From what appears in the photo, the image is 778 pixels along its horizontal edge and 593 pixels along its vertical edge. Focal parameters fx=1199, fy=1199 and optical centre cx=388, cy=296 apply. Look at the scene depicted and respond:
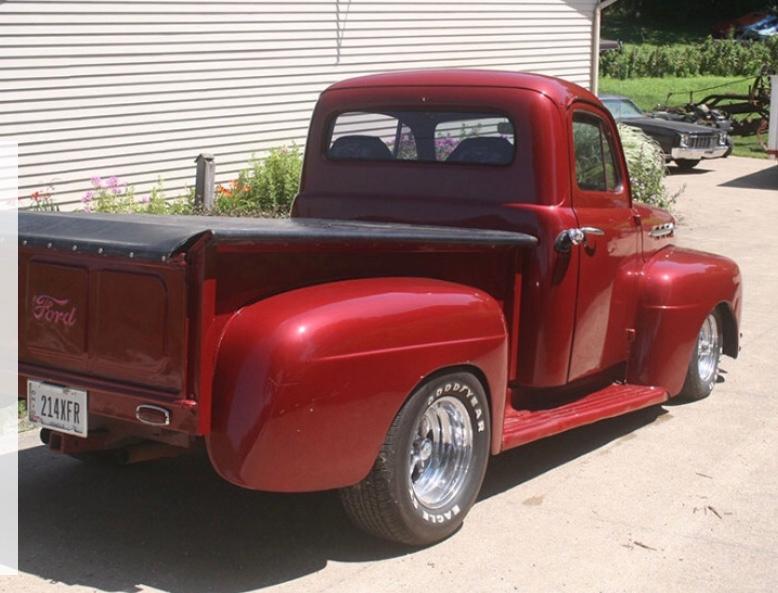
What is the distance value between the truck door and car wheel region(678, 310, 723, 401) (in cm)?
85

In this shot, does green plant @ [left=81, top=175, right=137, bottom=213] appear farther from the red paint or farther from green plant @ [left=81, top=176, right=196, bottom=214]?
the red paint

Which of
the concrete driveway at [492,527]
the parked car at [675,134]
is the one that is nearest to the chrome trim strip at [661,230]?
the concrete driveway at [492,527]

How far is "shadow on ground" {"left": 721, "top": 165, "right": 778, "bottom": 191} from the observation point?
1998 centimetres

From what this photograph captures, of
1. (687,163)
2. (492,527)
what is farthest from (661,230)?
(687,163)

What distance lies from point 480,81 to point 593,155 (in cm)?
75

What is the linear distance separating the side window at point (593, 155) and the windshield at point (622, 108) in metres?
15.0

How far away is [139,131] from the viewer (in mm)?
12047

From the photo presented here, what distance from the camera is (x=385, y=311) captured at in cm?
459

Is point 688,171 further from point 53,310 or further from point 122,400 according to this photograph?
point 122,400

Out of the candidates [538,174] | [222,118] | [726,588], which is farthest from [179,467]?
[222,118]

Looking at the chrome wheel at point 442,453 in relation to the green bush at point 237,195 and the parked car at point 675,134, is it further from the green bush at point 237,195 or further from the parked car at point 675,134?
the parked car at point 675,134

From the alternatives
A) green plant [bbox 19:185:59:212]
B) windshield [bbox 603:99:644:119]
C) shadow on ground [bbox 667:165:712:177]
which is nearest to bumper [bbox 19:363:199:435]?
green plant [bbox 19:185:59:212]

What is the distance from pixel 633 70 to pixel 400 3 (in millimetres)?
25623

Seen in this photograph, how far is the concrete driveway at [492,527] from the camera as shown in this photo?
4.67 metres
